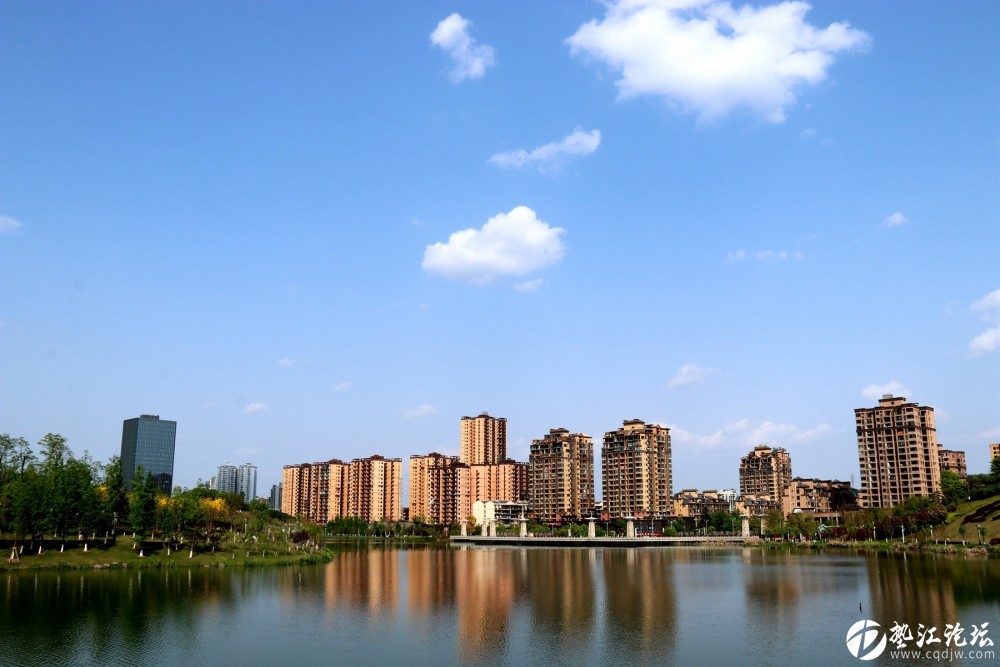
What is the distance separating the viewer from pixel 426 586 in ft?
209

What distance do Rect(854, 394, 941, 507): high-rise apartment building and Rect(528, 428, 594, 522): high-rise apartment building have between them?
64.6 meters

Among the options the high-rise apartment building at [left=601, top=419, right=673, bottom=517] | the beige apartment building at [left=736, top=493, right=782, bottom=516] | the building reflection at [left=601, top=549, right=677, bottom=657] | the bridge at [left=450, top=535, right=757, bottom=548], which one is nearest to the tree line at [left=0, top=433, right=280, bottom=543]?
the building reflection at [left=601, top=549, right=677, bottom=657]

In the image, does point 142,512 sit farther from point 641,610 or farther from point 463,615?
point 641,610

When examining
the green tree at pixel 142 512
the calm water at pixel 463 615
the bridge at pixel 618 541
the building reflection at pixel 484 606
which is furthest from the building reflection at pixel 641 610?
the bridge at pixel 618 541

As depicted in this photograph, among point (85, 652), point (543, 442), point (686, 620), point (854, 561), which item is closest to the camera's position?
point (85, 652)

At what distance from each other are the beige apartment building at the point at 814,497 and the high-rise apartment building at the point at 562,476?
162 ft

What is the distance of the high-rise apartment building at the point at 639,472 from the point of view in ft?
591

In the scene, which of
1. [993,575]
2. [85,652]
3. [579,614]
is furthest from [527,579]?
[85,652]

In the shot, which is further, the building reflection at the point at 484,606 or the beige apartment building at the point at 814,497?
the beige apartment building at the point at 814,497

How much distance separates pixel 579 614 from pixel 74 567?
150 ft

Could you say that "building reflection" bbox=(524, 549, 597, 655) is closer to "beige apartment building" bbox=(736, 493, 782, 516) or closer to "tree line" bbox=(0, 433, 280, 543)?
"tree line" bbox=(0, 433, 280, 543)

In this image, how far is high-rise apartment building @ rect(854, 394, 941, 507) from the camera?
157375 millimetres

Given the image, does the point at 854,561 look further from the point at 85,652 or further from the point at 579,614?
the point at 85,652

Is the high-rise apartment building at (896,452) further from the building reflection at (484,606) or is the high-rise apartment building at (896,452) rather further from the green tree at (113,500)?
the green tree at (113,500)
